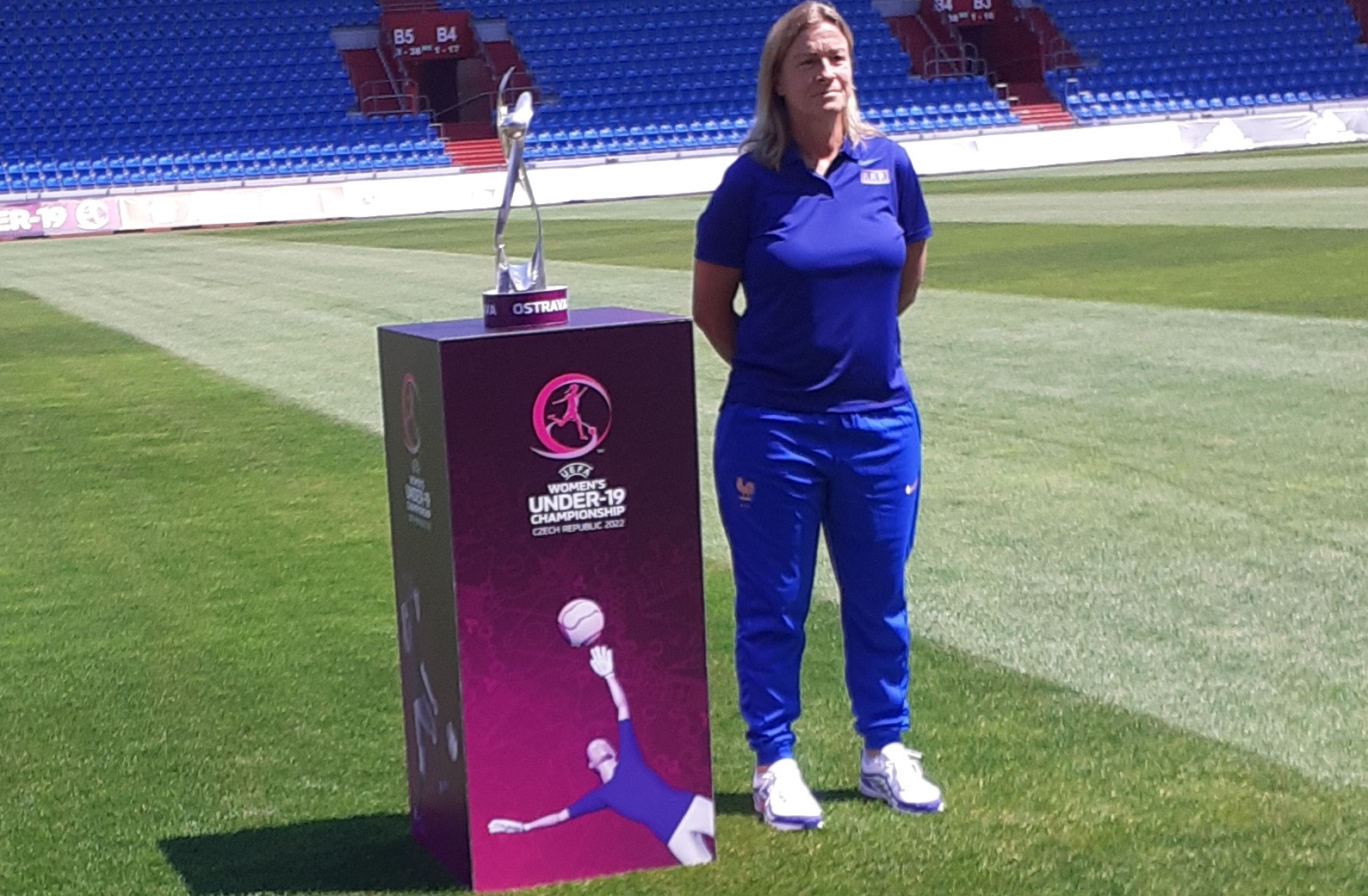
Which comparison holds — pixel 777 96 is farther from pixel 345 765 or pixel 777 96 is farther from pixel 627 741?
pixel 345 765

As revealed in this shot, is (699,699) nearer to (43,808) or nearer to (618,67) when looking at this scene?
(43,808)

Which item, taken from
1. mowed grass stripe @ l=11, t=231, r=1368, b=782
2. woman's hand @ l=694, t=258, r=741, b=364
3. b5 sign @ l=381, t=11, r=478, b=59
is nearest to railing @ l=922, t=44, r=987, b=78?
b5 sign @ l=381, t=11, r=478, b=59

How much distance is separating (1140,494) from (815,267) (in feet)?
13.3

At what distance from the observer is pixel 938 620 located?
19.6ft

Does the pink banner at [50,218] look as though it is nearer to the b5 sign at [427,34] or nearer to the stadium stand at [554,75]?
the stadium stand at [554,75]

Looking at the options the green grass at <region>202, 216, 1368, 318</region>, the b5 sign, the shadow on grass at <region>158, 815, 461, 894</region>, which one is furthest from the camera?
the b5 sign

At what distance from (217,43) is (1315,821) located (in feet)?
140

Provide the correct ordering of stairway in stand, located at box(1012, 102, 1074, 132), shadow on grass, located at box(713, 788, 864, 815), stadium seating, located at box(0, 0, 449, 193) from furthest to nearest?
stairway in stand, located at box(1012, 102, 1074, 132), stadium seating, located at box(0, 0, 449, 193), shadow on grass, located at box(713, 788, 864, 815)

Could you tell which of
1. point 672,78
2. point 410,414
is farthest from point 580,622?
point 672,78

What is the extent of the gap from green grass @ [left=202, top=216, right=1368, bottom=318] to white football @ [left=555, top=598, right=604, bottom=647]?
9659 millimetres

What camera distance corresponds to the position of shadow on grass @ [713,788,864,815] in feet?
14.2

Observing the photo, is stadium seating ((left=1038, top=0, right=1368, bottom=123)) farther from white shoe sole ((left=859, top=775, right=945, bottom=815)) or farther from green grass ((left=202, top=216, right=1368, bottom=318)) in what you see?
white shoe sole ((left=859, top=775, right=945, bottom=815))

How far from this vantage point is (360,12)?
46.1 meters

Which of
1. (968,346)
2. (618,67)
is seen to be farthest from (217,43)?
(968,346)
